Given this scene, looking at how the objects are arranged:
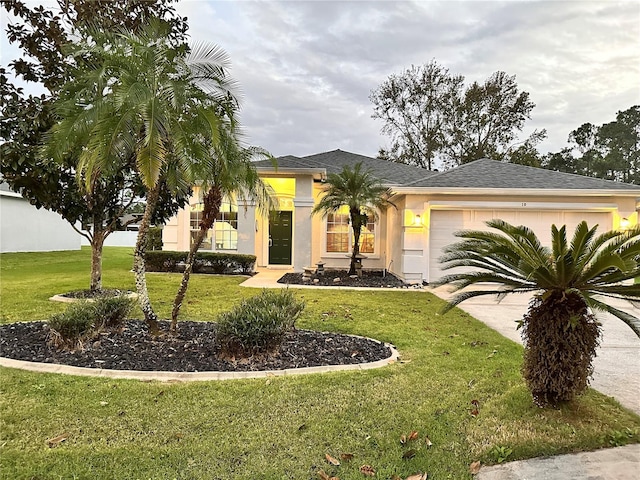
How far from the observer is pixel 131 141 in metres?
5.36

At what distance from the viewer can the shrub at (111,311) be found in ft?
18.8

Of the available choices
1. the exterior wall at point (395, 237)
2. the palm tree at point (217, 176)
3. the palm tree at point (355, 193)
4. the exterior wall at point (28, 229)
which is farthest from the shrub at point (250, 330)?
the exterior wall at point (28, 229)

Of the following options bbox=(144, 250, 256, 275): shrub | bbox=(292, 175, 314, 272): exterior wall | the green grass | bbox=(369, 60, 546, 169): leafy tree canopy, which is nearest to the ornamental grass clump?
the green grass

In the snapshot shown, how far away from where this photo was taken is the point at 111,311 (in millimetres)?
5922

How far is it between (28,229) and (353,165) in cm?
1648

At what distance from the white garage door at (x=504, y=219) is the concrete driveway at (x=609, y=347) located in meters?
2.60

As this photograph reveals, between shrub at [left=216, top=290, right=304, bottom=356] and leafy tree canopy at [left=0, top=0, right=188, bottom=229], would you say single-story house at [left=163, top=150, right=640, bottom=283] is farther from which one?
shrub at [left=216, top=290, right=304, bottom=356]

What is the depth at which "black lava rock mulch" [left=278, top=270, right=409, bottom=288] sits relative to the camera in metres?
12.4

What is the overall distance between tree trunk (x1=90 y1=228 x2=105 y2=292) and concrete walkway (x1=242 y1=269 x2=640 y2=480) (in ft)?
27.6

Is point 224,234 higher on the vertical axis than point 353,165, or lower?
lower

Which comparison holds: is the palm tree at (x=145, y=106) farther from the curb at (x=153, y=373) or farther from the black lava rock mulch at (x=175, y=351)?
the curb at (x=153, y=373)

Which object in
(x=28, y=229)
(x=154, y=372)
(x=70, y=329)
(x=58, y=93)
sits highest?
(x=58, y=93)

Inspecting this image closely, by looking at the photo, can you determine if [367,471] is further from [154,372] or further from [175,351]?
[175,351]

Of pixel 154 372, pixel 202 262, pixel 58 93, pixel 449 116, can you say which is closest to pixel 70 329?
pixel 154 372
